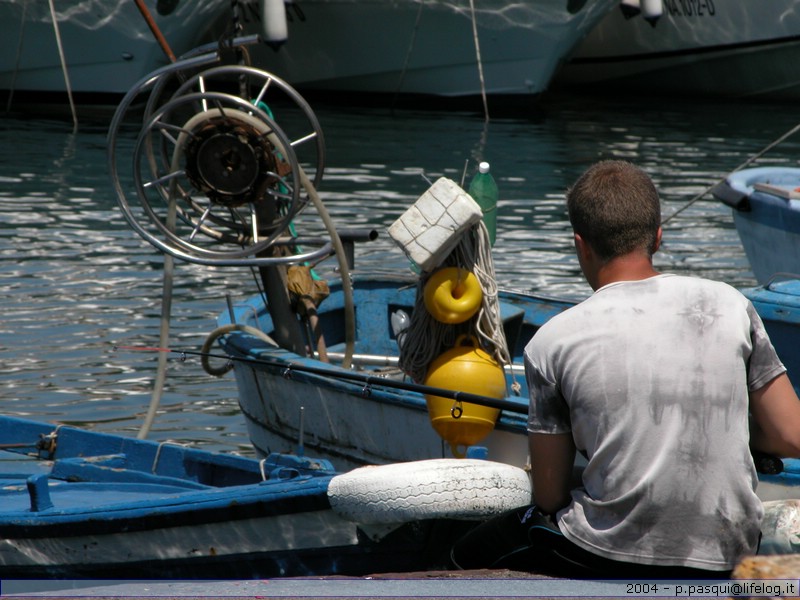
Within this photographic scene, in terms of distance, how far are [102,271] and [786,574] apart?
27.6ft

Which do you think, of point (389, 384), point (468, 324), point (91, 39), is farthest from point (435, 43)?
point (389, 384)

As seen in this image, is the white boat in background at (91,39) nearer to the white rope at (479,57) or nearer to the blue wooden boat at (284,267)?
the white rope at (479,57)

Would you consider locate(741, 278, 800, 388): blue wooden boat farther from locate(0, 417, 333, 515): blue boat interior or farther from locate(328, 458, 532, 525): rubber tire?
locate(328, 458, 532, 525): rubber tire

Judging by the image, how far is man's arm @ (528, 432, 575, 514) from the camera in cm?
269

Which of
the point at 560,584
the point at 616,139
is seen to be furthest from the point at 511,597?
the point at 616,139

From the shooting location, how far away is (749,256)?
9.00 m

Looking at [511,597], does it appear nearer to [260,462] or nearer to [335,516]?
[335,516]

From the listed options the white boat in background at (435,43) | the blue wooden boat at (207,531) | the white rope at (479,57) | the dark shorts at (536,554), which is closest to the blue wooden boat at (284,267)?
the blue wooden boat at (207,531)

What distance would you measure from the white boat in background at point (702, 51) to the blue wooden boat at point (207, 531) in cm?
1818

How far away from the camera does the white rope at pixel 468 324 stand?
16.1ft

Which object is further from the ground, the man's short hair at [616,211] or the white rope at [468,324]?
the man's short hair at [616,211]

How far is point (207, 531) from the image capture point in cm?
388

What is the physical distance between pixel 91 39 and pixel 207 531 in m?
16.6

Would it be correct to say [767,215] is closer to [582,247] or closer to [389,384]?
[389,384]
